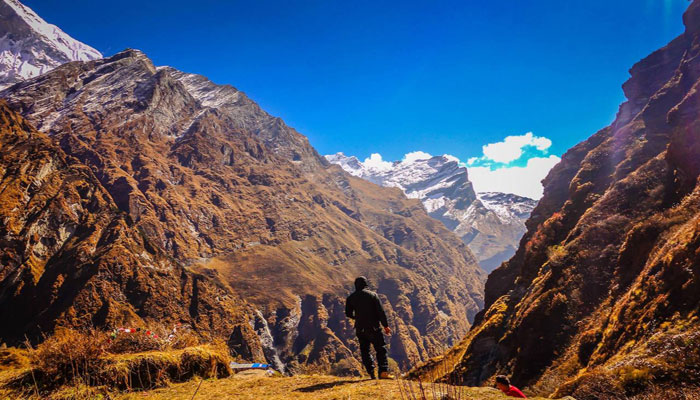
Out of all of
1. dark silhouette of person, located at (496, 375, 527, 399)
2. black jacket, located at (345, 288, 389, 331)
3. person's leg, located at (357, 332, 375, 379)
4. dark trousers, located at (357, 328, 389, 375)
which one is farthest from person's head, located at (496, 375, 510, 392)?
person's leg, located at (357, 332, 375, 379)

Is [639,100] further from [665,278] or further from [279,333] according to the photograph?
[279,333]

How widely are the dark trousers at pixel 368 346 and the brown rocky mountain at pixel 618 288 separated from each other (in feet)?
5.08

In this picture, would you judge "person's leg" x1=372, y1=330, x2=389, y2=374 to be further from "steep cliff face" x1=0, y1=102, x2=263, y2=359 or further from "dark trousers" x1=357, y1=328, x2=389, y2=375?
"steep cliff face" x1=0, y1=102, x2=263, y2=359

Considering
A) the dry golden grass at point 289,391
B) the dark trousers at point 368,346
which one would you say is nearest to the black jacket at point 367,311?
the dark trousers at point 368,346

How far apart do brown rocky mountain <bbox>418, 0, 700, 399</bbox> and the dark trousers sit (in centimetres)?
155

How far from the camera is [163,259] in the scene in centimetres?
12675

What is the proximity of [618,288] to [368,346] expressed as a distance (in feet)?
33.6

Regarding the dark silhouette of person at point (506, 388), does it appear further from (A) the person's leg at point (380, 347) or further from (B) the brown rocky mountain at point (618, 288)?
(A) the person's leg at point (380, 347)

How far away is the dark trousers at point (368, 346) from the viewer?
346 inches

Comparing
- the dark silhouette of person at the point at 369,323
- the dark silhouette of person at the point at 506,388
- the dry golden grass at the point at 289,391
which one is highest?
the dark silhouette of person at the point at 369,323

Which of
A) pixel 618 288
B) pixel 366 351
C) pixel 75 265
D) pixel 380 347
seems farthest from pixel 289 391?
pixel 75 265

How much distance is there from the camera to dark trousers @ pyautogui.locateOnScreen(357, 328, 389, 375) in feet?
28.8

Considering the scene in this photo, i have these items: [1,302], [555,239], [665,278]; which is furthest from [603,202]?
[1,302]

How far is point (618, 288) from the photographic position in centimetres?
1259
